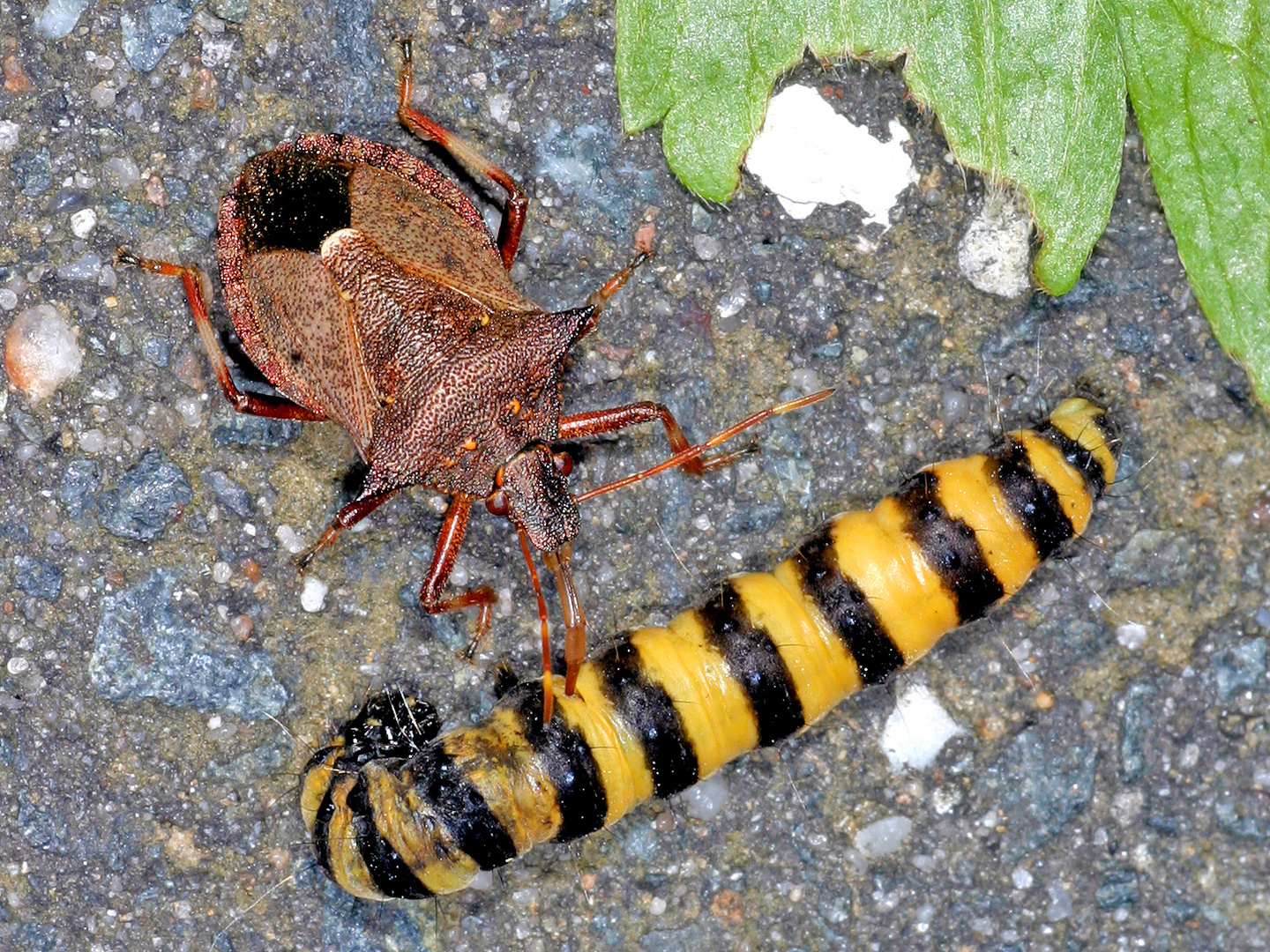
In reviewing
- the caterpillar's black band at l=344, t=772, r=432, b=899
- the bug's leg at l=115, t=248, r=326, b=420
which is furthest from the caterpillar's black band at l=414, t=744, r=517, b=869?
the bug's leg at l=115, t=248, r=326, b=420

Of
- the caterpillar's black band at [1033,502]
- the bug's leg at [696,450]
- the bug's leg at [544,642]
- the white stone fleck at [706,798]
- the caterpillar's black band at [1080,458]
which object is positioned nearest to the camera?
the bug's leg at [544,642]

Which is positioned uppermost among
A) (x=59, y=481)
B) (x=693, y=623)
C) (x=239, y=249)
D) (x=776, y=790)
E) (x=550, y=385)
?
(x=239, y=249)

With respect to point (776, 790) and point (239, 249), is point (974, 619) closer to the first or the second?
point (776, 790)

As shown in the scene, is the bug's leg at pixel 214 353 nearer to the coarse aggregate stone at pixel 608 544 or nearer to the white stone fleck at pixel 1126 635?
the coarse aggregate stone at pixel 608 544

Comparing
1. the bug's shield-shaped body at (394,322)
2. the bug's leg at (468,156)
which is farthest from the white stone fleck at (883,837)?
the bug's leg at (468,156)

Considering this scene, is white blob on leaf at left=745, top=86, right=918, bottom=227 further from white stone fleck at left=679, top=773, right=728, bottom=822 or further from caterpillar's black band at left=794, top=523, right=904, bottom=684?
white stone fleck at left=679, top=773, right=728, bottom=822

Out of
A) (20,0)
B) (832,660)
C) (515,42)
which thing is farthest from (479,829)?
(20,0)

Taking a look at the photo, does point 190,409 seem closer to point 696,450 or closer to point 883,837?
point 696,450
